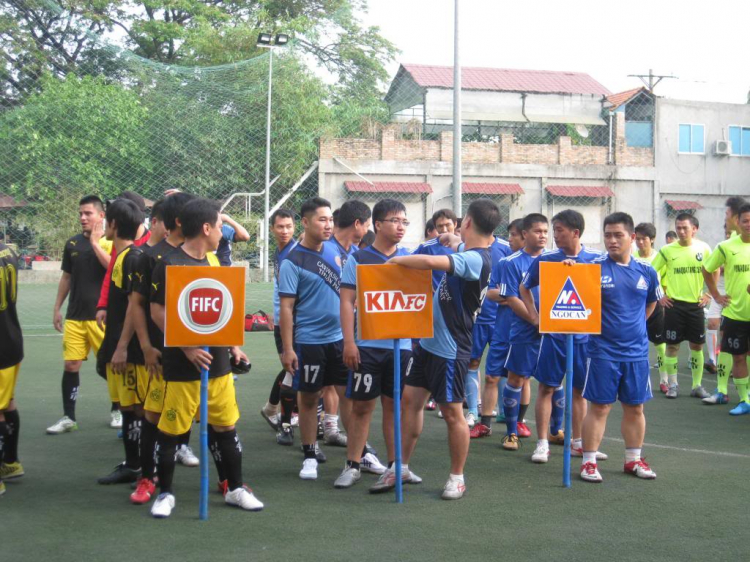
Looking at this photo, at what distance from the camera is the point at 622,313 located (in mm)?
5688

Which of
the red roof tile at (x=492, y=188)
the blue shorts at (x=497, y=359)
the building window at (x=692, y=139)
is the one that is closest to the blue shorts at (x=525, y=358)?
the blue shorts at (x=497, y=359)

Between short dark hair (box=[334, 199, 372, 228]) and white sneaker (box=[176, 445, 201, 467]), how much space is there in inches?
79.5

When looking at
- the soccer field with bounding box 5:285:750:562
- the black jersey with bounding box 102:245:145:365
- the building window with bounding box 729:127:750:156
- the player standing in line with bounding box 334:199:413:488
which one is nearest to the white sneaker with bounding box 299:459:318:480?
the soccer field with bounding box 5:285:750:562

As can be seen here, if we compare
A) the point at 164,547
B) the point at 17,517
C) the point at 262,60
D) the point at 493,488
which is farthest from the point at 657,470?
the point at 262,60

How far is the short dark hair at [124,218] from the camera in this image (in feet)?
18.5

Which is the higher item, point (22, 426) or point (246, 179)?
point (246, 179)

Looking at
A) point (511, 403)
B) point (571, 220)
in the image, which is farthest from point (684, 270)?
point (571, 220)

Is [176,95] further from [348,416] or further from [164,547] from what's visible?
[164,547]

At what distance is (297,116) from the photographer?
617 inches

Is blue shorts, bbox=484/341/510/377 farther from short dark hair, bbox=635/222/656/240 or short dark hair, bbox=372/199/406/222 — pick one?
short dark hair, bbox=635/222/656/240

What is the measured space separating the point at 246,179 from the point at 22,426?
8.40 meters

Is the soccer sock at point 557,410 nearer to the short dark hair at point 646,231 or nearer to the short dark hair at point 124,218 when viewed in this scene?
the short dark hair at point 646,231

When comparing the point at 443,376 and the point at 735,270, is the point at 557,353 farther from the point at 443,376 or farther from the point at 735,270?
the point at 735,270

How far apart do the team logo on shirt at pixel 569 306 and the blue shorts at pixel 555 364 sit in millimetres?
999
